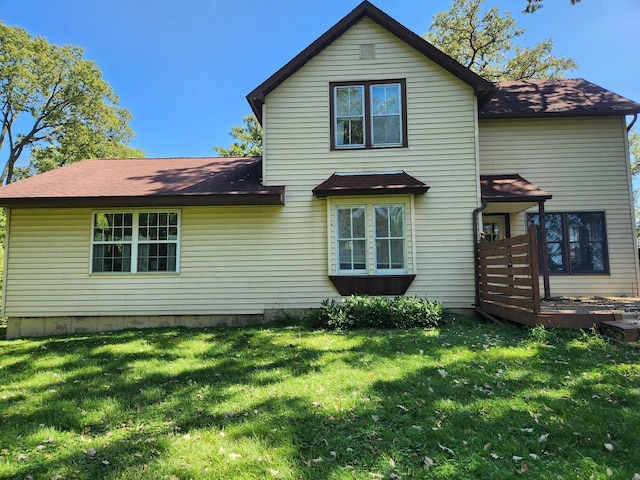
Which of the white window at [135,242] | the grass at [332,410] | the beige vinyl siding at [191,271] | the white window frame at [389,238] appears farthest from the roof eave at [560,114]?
the white window at [135,242]

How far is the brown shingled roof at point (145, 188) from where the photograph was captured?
832cm

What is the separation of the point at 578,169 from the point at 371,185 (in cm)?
618

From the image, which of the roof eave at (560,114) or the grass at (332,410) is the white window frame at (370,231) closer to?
the grass at (332,410)

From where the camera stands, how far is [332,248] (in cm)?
857

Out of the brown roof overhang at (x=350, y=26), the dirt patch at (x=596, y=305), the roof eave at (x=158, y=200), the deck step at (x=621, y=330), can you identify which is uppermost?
the brown roof overhang at (x=350, y=26)

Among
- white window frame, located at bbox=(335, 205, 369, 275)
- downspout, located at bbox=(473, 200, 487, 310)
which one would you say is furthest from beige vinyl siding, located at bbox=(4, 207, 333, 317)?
downspout, located at bbox=(473, 200, 487, 310)

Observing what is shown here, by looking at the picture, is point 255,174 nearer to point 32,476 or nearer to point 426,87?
point 426,87

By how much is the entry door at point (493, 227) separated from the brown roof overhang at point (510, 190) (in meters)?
1.25

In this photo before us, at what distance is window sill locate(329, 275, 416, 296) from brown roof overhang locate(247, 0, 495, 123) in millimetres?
4797

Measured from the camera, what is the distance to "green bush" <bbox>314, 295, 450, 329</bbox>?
7379mm

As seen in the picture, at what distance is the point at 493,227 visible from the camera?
10398 millimetres


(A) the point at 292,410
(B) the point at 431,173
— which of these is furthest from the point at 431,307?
(A) the point at 292,410

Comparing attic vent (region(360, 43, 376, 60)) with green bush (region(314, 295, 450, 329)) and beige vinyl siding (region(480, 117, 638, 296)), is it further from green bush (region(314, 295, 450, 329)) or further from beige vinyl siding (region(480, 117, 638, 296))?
green bush (region(314, 295, 450, 329))

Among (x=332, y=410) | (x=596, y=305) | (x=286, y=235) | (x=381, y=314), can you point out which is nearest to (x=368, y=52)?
(x=286, y=235)
